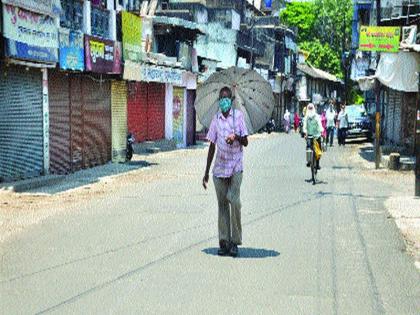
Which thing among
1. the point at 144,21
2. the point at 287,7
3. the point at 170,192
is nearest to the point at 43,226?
the point at 170,192

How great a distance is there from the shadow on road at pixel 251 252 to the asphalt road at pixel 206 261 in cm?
1

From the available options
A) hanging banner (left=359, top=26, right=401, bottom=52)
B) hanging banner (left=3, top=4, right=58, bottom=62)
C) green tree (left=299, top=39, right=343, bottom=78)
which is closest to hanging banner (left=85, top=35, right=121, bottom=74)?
hanging banner (left=3, top=4, right=58, bottom=62)

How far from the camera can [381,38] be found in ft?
61.9

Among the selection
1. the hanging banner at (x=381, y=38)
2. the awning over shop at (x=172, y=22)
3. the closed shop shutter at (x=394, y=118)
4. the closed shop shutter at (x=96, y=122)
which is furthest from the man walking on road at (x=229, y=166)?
the awning over shop at (x=172, y=22)

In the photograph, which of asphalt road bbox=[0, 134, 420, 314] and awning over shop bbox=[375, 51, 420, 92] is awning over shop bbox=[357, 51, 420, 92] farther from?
asphalt road bbox=[0, 134, 420, 314]

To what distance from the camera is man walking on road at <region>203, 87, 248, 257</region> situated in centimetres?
780

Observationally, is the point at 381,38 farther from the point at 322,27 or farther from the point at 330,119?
the point at 322,27

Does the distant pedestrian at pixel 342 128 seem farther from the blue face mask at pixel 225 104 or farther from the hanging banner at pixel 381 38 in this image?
the blue face mask at pixel 225 104

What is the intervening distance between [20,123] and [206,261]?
9.45 m

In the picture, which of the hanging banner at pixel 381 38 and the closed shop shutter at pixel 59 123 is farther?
the hanging banner at pixel 381 38

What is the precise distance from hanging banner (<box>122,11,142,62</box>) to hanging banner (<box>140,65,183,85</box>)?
63 centimetres

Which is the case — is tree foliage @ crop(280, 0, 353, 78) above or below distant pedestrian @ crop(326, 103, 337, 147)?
above

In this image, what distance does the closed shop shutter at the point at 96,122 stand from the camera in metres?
19.6

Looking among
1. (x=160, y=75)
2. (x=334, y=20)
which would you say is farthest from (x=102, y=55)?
(x=334, y=20)
